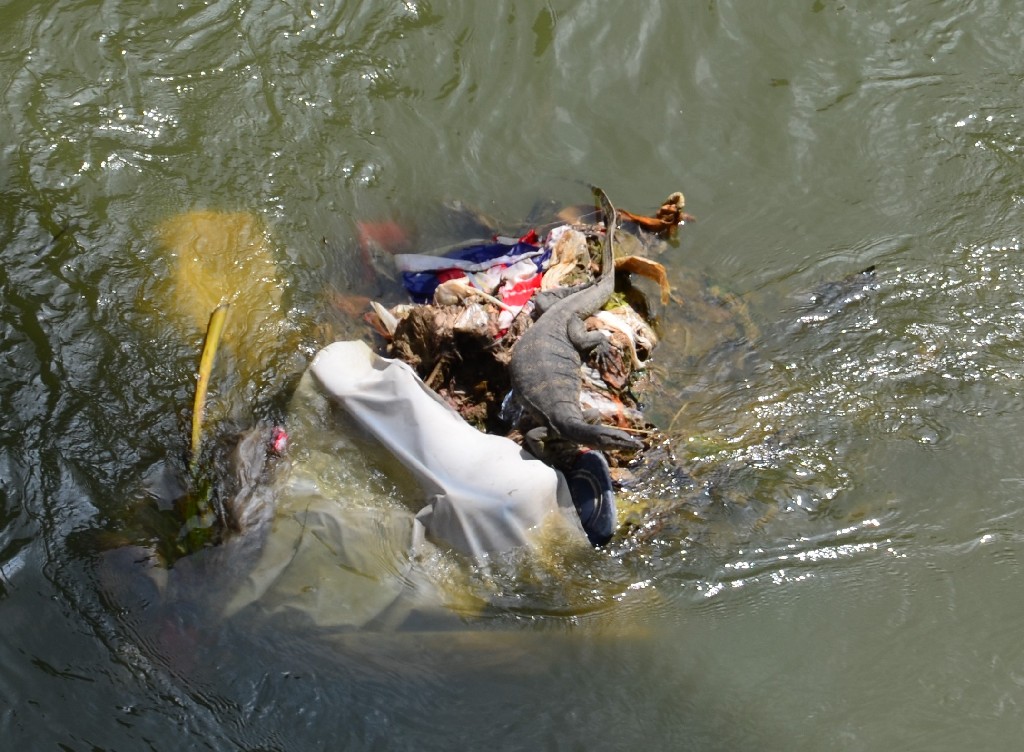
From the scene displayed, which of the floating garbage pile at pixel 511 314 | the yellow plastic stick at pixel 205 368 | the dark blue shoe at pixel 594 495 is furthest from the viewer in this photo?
the floating garbage pile at pixel 511 314

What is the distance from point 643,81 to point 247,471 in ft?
14.0

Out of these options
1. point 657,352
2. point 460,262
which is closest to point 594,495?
point 657,352

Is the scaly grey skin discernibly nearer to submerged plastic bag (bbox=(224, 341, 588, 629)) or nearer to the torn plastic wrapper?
submerged plastic bag (bbox=(224, 341, 588, 629))

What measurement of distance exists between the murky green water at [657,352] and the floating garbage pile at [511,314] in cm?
28

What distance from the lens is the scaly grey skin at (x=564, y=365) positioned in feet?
14.5

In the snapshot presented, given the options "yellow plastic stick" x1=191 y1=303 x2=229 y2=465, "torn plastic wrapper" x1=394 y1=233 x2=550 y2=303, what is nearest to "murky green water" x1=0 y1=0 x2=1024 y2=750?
"yellow plastic stick" x1=191 y1=303 x2=229 y2=465

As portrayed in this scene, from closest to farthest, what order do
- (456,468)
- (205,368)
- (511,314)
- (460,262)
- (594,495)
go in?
(456,468)
(594,495)
(205,368)
(511,314)
(460,262)

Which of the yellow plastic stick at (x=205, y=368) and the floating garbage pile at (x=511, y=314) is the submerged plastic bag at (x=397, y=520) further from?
the yellow plastic stick at (x=205, y=368)

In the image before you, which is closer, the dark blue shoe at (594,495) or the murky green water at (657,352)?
the murky green water at (657,352)

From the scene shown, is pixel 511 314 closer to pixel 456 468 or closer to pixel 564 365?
pixel 564 365

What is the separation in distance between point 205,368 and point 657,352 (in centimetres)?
267

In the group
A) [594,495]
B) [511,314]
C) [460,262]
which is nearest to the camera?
[594,495]

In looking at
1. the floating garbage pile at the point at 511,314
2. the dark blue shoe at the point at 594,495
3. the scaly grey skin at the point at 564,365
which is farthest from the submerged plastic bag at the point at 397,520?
the floating garbage pile at the point at 511,314

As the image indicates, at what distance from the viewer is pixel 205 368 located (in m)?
4.68
